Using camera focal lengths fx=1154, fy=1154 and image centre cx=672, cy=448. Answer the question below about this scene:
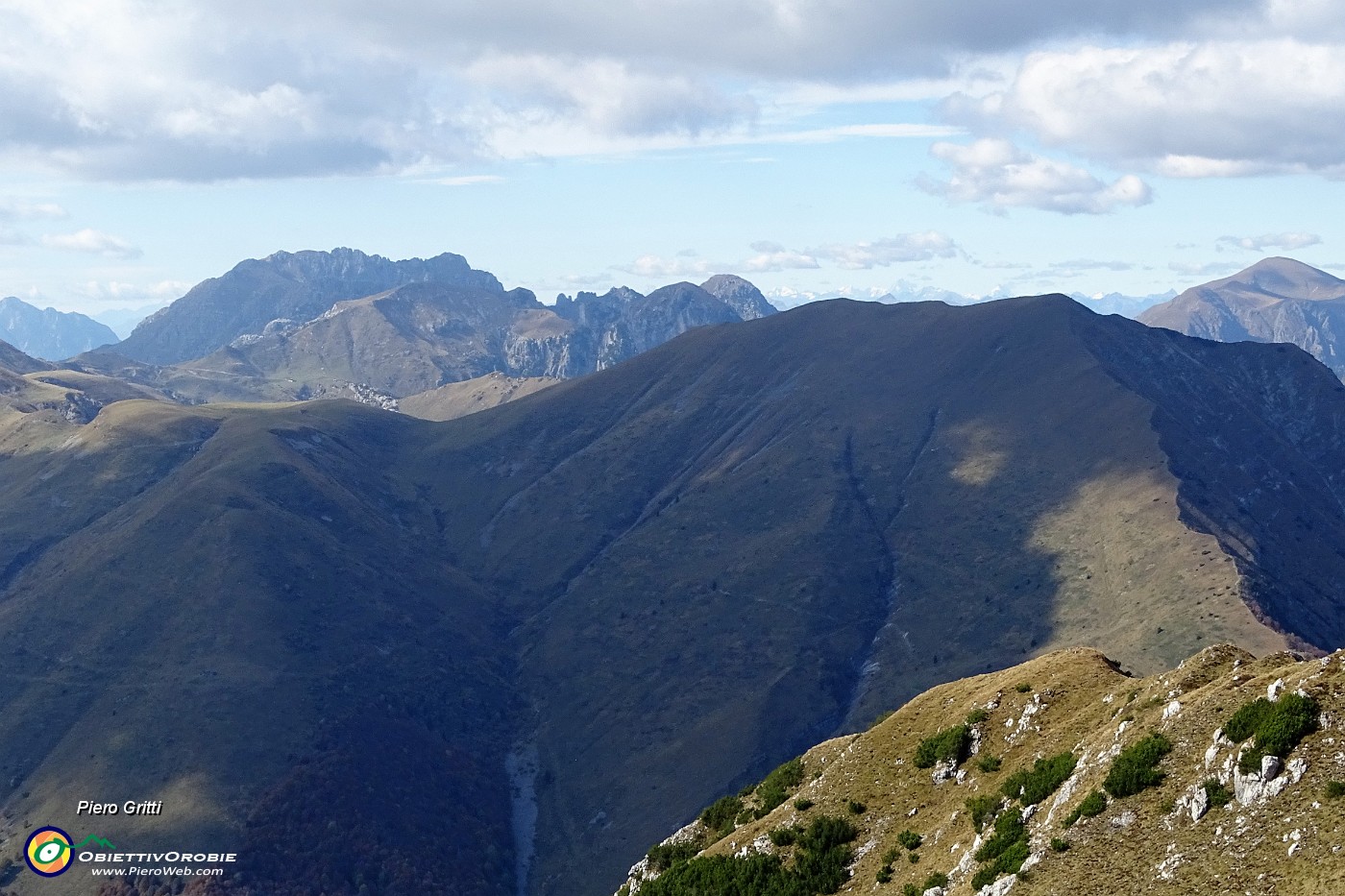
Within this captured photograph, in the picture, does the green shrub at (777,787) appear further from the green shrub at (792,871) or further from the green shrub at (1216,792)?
the green shrub at (1216,792)

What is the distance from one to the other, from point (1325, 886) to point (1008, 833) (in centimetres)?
1802

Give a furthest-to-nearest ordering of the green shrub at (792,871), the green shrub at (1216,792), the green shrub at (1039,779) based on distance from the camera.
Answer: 1. the green shrub at (792,871)
2. the green shrub at (1039,779)
3. the green shrub at (1216,792)

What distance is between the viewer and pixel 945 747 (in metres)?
78.2

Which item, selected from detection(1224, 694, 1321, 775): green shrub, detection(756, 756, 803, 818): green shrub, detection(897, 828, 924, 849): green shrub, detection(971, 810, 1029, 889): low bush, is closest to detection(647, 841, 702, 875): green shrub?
detection(756, 756, 803, 818): green shrub

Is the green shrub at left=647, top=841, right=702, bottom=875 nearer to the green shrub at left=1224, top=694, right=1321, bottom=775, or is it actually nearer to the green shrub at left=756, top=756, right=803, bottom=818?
the green shrub at left=756, top=756, right=803, bottom=818

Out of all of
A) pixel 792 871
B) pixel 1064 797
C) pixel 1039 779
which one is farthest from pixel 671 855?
pixel 1064 797

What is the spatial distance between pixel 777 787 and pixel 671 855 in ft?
33.1

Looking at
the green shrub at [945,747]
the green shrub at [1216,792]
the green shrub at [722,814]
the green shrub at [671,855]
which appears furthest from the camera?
the green shrub at [722,814]

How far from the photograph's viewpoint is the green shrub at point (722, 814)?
92.7m

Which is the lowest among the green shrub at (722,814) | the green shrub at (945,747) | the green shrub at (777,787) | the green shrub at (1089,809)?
the green shrub at (722,814)

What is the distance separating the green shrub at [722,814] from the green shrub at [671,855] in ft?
7.32

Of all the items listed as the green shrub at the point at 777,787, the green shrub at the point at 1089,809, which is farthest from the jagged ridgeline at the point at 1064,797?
the green shrub at the point at 777,787

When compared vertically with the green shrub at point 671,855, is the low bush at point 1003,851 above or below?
above

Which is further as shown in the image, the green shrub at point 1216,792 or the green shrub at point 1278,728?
the green shrub at point 1216,792
